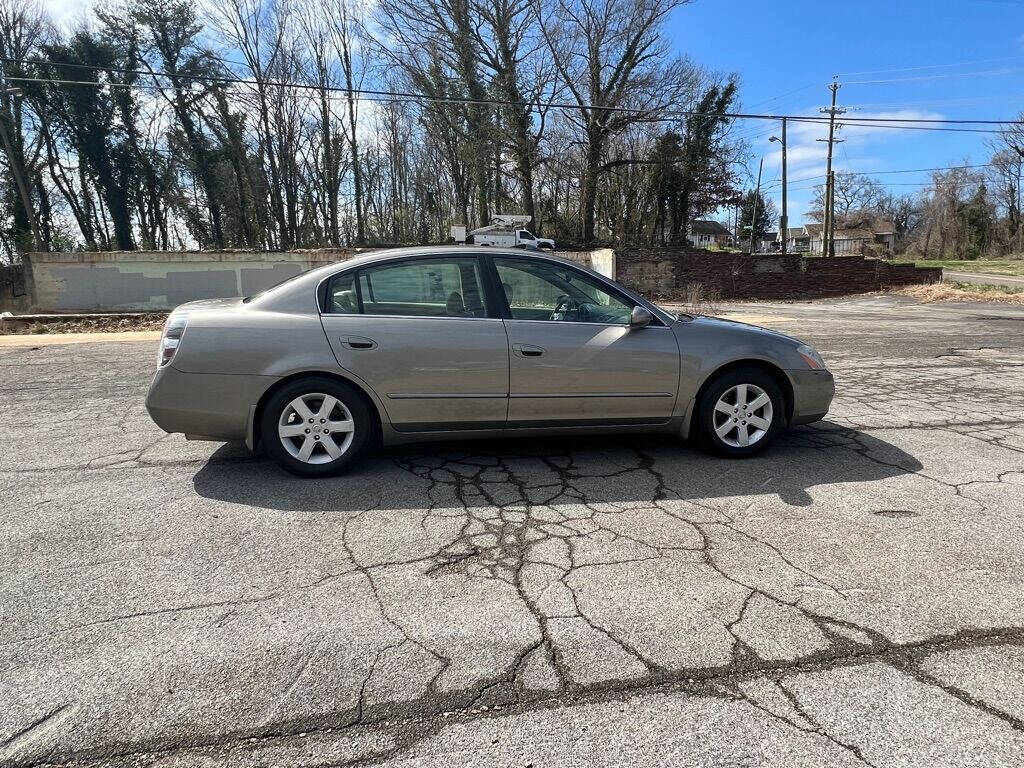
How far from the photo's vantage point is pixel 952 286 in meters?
25.0

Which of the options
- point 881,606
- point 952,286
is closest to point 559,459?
point 881,606

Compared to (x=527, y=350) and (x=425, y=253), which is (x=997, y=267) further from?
(x=425, y=253)

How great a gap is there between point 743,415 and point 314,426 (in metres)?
3.10

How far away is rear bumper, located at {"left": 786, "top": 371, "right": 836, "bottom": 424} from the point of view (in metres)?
4.66

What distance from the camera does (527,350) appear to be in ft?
13.8

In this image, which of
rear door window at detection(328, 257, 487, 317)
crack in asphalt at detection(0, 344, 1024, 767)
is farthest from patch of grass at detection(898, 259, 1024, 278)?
rear door window at detection(328, 257, 487, 317)

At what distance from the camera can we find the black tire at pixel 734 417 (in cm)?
452

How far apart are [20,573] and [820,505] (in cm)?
440

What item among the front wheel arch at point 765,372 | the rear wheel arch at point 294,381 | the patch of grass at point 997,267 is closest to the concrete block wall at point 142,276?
the rear wheel arch at point 294,381

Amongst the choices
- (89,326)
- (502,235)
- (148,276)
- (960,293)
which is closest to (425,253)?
(89,326)

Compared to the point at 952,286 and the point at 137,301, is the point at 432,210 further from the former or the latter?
the point at 952,286

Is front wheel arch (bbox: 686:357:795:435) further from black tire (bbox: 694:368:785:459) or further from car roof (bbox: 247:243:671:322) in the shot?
car roof (bbox: 247:243:671:322)

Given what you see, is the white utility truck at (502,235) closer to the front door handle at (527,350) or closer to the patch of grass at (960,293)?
the front door handle at (527,350)

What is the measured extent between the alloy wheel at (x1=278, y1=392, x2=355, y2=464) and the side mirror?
2.08 meters
